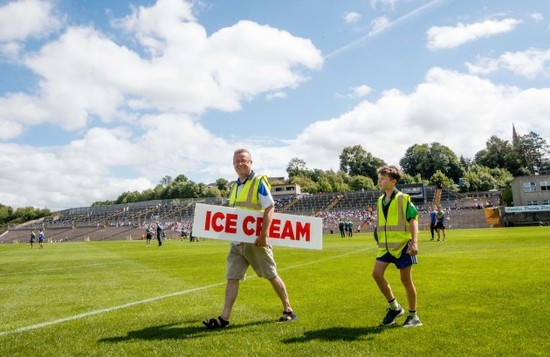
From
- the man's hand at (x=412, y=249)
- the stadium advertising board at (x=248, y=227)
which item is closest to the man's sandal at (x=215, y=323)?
the stadium advertising board at (x=248, y=227)

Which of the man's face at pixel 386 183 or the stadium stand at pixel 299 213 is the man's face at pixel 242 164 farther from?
the stadium stand at pixel 299 213

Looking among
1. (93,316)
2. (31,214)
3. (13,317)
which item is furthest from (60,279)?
(31,214)

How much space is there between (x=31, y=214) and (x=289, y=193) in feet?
316

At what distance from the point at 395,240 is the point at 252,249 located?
190cm

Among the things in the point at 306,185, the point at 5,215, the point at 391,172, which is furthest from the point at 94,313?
the point at 5,215

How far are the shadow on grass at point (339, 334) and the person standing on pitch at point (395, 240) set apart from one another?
0.40 metres

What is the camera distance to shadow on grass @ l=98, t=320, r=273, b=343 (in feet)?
17.2

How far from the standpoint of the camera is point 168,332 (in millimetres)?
5551

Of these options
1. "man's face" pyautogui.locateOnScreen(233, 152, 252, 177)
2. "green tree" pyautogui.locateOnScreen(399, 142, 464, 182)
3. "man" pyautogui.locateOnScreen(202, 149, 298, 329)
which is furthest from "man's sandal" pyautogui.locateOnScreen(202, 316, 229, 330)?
"green tree" pyautogui.locateOnScreen(399, 142, 464, 182)

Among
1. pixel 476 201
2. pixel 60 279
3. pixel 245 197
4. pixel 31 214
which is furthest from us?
pixel 31 214

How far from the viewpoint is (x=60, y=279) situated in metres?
12.6

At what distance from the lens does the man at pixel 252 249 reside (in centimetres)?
588

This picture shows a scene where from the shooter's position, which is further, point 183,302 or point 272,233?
point 183,302

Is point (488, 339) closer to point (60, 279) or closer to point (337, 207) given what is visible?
point (60, 279)
